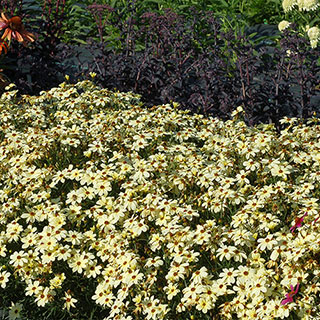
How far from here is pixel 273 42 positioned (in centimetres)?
815

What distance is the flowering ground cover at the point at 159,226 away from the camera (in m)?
2.90

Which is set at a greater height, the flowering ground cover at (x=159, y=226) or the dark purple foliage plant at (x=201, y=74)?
the dark purple foliage plant at (x=201, y=74)

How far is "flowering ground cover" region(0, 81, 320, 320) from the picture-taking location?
114 inches

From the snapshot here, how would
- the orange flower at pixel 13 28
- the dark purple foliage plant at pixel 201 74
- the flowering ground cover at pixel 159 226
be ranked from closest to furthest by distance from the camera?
the flowering ground cover at pixel 159 226, the dark purple foliage plant at pixel 201 74, the orange flower at pixel 13 28

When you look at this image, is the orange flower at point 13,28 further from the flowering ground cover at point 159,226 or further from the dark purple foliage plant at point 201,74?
the flowering ground cover at point 159,226

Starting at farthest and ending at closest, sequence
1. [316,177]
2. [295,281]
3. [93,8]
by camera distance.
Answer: [93,8], [316,177], [295,281]

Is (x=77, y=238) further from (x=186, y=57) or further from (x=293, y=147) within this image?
(x=186, y=57)

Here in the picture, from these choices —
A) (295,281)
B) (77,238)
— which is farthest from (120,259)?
(295,281)

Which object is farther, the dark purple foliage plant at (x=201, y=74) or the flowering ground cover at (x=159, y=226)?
the dark purple foliage plant at (x=201, y=74)

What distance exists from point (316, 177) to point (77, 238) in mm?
1459

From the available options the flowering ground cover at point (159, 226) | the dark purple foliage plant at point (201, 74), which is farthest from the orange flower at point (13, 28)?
the flowering ground cover at point (159, 226)

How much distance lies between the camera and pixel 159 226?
3.52 m

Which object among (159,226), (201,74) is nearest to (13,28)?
(201,74)

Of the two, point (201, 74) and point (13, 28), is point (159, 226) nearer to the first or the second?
point (201, 74)
